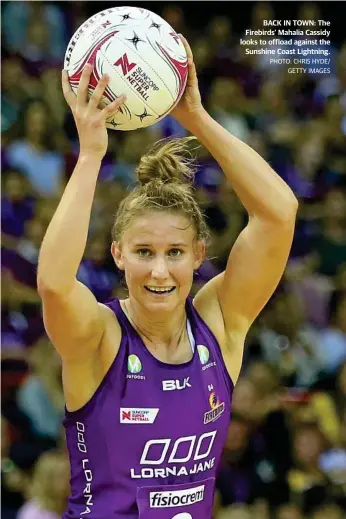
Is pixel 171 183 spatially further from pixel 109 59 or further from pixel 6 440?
pixel 6 440

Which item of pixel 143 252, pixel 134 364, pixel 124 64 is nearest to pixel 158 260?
pixel 143 252

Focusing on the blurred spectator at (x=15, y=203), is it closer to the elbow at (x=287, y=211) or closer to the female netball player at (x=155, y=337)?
the female netball player at (x=155, y=337)

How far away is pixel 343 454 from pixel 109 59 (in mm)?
4125

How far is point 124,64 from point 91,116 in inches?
9.6

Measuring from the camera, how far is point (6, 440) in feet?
21.1

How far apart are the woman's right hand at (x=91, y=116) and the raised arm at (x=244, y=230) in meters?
0.44

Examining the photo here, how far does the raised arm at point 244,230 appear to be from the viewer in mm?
3215

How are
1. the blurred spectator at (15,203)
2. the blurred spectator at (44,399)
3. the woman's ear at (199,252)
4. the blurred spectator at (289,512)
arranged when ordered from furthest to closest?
the blurred spectator at (15,203)
the blurred spectator at (44,399)
the blurred spectator at (289,512)
the woman's ear at (199,252)

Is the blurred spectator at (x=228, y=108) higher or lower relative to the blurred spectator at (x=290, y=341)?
higher

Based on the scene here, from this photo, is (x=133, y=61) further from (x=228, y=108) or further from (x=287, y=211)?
(x=228, y=108)

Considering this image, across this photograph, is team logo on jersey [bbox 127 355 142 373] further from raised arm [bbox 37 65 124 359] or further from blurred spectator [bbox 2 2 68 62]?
blurred spectator [bbox 2 2 68 62]

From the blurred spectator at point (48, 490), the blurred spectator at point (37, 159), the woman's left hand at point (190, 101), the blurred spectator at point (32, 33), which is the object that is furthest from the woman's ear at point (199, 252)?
the blurred spectator at point (32, 33)

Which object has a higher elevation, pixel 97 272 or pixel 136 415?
pixel 136 415

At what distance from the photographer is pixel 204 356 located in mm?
3236
